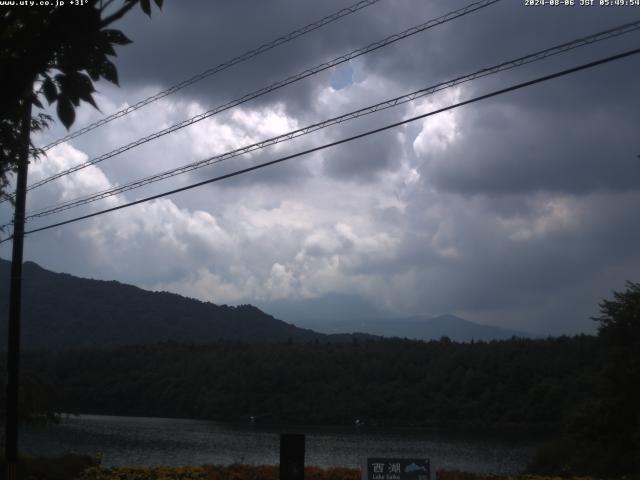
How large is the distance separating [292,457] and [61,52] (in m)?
9.30

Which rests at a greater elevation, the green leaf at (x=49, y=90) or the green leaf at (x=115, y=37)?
the green leaf at (x=115, y=37)

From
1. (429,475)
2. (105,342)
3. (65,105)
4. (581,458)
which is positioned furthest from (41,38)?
(105,342)

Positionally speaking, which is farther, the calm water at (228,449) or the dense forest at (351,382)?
the dense forest at (351,382)

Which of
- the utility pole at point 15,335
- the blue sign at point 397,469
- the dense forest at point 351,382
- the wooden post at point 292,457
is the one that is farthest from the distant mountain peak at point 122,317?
the blue sign at point 397,469

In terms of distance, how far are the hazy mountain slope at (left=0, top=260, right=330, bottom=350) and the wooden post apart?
109678 mm

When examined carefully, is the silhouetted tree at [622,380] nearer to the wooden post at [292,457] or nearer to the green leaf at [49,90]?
the wooden post at [292,457]

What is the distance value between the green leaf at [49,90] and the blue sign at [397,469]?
8737 millimetres

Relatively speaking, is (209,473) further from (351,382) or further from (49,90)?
(351,382)

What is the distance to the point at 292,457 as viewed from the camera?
1312 cm

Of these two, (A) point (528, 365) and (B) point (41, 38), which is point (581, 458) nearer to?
(B) point (41, 38)

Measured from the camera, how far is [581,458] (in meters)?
25.3

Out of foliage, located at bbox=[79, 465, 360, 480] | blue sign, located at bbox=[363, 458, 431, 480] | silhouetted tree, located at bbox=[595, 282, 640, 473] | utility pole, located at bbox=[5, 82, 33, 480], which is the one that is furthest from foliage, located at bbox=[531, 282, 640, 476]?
utility pole, located at bbox=[5, 82, 33, 480]

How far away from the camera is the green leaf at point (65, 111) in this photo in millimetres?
5336

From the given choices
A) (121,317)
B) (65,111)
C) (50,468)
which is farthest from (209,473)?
(121,317)
